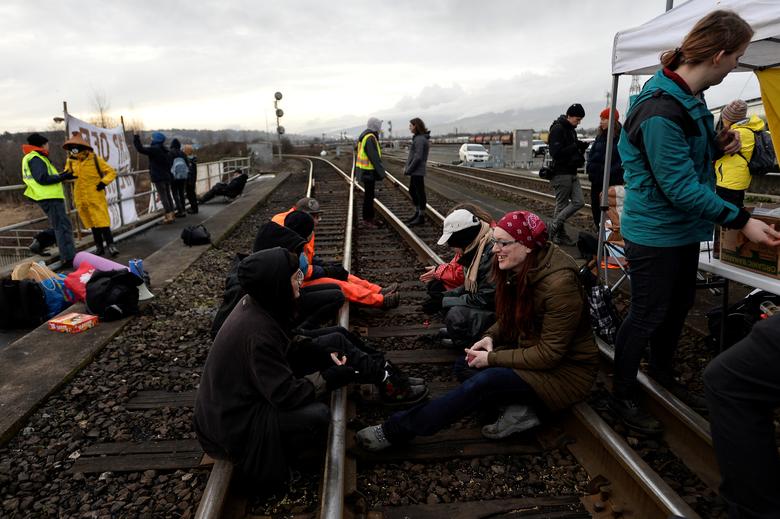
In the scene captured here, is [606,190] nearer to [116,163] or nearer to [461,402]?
[461,402]

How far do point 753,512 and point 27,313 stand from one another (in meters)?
6.32

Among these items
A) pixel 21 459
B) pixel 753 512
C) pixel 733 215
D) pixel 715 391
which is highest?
pixel 733 215

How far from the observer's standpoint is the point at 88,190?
781 cm

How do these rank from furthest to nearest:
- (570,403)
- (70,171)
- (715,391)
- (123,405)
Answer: (70,171) < (123,405) < (570,403) < (715,391)

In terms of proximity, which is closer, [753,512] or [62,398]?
[753,512]

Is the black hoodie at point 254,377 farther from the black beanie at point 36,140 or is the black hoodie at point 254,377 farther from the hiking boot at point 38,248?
the hiking boot at point 38,248

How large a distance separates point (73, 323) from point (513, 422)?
4.16 meters

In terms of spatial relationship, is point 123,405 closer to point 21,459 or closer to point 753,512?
point 21,459

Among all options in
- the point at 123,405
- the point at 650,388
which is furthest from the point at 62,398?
the point at 650,388

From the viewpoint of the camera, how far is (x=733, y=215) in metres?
2.55

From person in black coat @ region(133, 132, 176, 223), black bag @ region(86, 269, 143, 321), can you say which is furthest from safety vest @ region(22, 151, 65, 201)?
person in black coat @ region(133, 132, 176, 223)

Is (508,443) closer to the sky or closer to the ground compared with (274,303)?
closer to the ground

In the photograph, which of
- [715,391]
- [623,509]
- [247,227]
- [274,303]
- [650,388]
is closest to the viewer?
[715,391]

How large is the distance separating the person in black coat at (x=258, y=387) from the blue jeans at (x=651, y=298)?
6.21 ft
